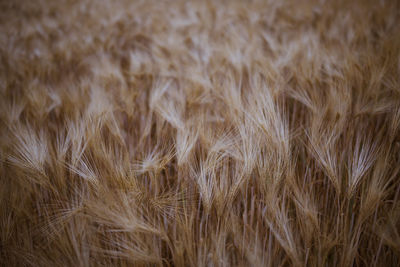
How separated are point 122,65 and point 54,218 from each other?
697 mm

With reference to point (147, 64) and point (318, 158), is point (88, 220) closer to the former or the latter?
point (318, 158)

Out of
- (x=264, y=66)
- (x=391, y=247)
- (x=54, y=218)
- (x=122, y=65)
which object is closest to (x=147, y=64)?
(x=122, y=65)

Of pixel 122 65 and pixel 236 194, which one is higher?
pixel 122 65

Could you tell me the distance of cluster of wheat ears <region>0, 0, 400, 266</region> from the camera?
406 mm

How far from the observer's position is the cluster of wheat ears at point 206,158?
1.33ft

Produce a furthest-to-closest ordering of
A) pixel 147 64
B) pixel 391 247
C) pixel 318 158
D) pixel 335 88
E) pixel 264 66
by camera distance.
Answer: pixel 147 64 < pixel 264 66 < pixel 335 88 < pixel 318 158 < pixel 391 247

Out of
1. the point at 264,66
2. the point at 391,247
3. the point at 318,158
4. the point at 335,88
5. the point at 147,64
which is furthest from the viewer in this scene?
the point at 147,64

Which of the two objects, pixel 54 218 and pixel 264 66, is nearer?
pixel 54 218

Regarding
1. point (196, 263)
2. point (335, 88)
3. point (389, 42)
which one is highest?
point (389, 42)

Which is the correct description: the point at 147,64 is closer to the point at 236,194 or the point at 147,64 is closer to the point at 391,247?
the point at 236,194

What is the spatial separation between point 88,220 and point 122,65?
28.6 inches

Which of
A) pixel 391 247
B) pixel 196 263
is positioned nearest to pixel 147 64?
pixel 196 263

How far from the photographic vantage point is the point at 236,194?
46 centimetres

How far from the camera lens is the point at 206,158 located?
0.51 meters
